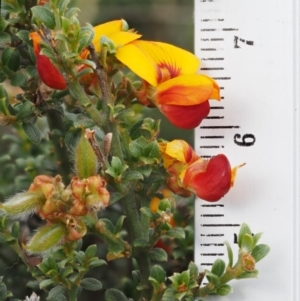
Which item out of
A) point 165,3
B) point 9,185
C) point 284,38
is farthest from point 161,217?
point 165,3

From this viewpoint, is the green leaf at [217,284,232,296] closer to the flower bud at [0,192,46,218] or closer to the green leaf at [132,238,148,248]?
the green leaf at [132,238,148,248]

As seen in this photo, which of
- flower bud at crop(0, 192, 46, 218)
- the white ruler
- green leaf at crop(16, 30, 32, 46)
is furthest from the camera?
the white ruler

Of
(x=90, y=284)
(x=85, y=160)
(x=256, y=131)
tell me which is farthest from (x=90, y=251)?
(x=256, y=131)

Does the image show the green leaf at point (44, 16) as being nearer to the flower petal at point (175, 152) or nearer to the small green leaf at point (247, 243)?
the flower petal at point (175, 152)

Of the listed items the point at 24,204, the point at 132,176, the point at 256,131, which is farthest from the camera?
the point at 256,131

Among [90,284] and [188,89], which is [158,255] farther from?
[188,89]

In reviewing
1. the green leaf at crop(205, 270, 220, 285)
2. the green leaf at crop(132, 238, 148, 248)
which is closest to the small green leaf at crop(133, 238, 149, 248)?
the green leaf at crop(132, 238, 148, 248)

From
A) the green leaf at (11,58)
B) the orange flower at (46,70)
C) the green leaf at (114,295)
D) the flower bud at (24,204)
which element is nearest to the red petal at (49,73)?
the orange flower at (46,70)
